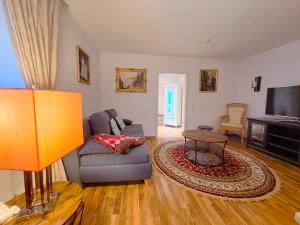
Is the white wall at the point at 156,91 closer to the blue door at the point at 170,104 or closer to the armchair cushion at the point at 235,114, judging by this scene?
the armchair cushion at the point at 235,114

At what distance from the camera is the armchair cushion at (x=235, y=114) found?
4.34 m

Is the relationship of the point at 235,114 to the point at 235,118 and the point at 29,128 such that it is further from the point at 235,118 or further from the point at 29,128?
the point at 29,128

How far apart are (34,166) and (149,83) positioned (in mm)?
3928

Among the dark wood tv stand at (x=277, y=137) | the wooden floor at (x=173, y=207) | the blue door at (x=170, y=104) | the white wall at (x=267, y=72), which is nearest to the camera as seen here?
the wooden floor at (x=173, y=207)

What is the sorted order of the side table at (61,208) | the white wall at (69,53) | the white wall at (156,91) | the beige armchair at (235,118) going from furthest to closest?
the white wall at (156,91) → the beige armchair at (235,118) → the white wall at (69,53) → the side table at (61,208)

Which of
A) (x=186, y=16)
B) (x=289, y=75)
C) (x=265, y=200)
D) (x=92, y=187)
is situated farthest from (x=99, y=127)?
(x=289, y=75)

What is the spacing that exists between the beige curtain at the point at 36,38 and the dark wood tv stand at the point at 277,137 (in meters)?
3.76

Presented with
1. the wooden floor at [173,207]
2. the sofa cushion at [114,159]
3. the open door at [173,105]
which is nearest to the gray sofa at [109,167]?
the sofa cushion at [114,159]

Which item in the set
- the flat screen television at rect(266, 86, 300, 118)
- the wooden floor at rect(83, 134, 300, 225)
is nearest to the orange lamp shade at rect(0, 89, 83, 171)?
the wooden floor at rect(83, 134, 300, 225)

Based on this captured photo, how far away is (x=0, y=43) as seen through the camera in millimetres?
1245

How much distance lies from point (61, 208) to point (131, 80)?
374cm

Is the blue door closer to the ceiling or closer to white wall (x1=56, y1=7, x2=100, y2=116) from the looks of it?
the ceiling

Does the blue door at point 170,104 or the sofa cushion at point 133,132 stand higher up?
the blue door at point 170,104

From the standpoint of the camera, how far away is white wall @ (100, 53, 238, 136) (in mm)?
4281
